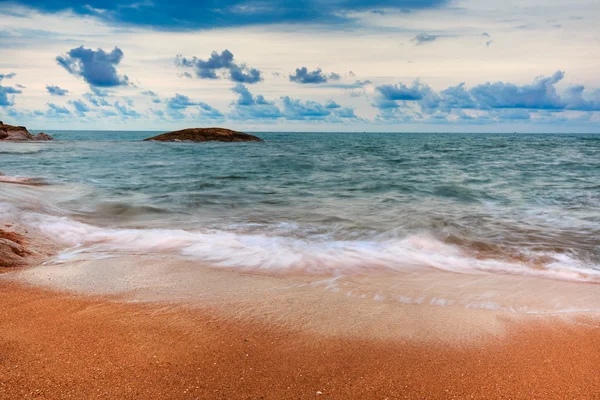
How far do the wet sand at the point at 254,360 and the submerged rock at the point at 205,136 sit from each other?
186ft

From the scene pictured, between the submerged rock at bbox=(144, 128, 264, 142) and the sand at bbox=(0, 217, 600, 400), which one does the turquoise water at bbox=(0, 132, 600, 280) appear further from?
the submerged rock at bbox=(144, 128, 264, 142)

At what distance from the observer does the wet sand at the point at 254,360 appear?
267cm

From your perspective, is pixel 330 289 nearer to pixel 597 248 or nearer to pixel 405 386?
pixel 405 386

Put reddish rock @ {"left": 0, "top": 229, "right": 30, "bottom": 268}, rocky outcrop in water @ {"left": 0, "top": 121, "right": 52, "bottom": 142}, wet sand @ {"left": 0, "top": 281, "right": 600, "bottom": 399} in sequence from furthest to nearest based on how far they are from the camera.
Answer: rocky outcrop in water @ {"left": 0, "top": 121, "right": 52, "bottom": 142}
reddish rock @ {"left": 0, "top": 229, "right": 30, "bottom": 268}
wet sand @ {"left": 0, "top": 281, "right": 600, "bottom": 399}

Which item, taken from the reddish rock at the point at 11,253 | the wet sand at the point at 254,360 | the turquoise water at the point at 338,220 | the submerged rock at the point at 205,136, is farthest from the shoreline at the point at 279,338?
the submerged rock at the point at 205,136

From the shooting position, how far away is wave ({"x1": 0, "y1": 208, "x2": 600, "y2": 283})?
565 centimetres

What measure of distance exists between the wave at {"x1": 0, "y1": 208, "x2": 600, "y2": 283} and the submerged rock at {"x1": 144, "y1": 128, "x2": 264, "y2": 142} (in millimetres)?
52655

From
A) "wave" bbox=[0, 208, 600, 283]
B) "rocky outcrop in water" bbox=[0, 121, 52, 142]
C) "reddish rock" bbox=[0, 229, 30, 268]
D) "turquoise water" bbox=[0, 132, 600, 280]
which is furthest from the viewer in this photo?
"rocky outcrop in water" bbox=[0, 121, 52, 142]

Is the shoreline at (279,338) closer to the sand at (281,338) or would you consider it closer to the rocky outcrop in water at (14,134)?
the sand at (281,338)

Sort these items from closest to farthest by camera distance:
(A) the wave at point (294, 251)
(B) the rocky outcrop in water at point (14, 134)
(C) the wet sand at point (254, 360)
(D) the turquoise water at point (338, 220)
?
(C) the wet sand at point (254, 360) < (A) the wave at point (294, 251) < (D) the turquoise water at point (338, 220) < (B) the rocky outcrop in water at point (14, 134)

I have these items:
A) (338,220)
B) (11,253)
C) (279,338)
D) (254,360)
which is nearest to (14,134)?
(338,220)

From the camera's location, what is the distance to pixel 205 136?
59688mm

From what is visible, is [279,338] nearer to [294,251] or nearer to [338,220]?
[294,251]

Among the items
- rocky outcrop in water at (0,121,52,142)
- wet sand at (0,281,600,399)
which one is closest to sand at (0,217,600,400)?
wet sand at (0,281,600,399)
